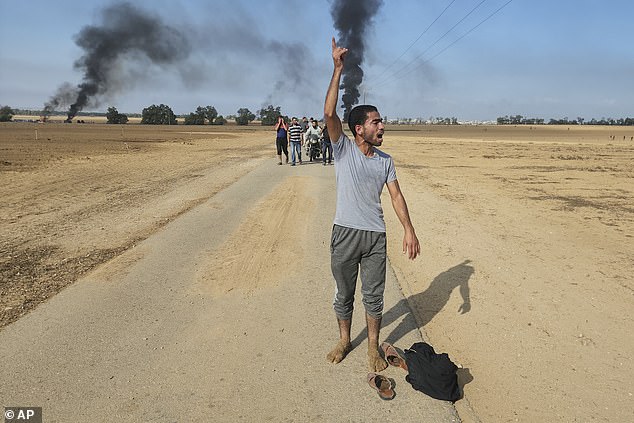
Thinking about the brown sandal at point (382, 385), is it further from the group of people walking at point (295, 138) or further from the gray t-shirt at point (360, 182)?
the group of people walking at point (295, 138)

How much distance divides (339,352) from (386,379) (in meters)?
0.47

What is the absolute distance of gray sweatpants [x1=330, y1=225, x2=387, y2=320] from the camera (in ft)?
10.3

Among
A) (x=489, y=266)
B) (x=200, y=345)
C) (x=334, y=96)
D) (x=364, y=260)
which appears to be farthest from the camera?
(x=489, y=266)

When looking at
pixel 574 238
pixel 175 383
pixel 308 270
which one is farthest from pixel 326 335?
pixel 574 238

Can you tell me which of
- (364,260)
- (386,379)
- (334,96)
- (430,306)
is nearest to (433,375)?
(386,379)

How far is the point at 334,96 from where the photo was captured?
2936 mm

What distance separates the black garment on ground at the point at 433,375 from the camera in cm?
293

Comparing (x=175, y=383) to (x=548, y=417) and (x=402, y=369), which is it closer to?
(x=402, y=369)


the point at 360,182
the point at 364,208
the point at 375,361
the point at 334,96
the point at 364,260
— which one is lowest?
the point at 375,361

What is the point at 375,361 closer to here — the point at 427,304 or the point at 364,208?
the point at 364,208

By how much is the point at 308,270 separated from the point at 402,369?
2.28 meters
